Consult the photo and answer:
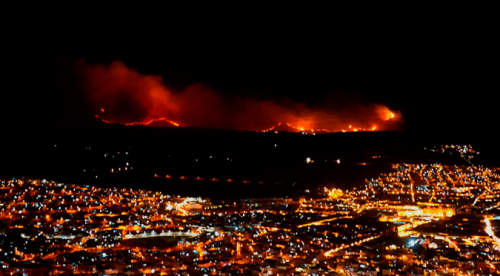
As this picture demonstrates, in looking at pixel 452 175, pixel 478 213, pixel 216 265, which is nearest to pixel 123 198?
pixel 216 265

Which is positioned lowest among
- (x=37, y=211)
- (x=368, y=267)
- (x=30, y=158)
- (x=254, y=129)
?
(x=368, y=267)

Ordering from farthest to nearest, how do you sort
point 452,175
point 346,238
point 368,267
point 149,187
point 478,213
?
1. point 452,175
2. point 149,187
3. point 478,213
4. point 346,238
5. point 368,267

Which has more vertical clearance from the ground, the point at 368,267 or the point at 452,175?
the point at 452,175

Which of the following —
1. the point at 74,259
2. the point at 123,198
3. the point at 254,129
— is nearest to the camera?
the point at 74,259

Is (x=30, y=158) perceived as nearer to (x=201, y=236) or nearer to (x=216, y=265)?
(x=201, y=236)

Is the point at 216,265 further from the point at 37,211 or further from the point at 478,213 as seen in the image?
the point at 478,213

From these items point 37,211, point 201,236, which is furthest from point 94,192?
point 201,236

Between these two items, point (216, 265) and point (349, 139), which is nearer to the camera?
point (216, 265)

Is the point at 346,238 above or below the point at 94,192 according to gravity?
below

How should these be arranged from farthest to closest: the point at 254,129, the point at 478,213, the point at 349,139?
1. the point at 254,129
2. the point at 349,139
3. the point at 478,213
